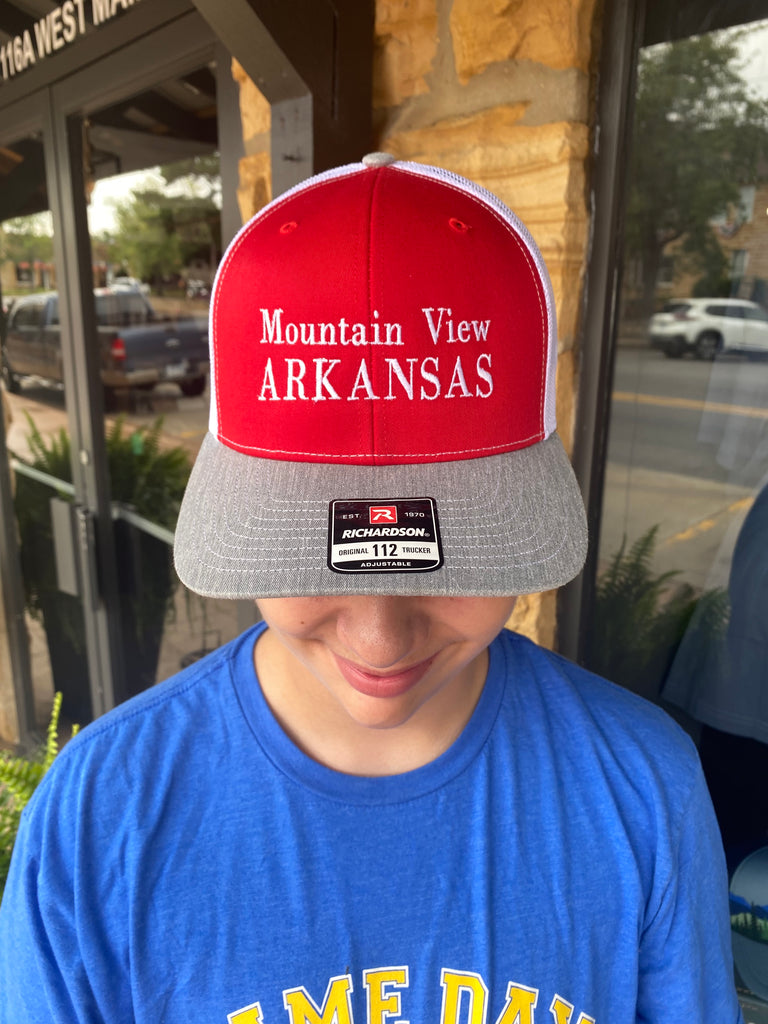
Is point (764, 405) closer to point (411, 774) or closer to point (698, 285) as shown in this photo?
point (698, 285)

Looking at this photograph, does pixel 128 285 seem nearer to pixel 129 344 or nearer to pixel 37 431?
pixel 129 344

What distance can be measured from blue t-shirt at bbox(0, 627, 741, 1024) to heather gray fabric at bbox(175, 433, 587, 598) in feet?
0.91

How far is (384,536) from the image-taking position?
765 millimetres

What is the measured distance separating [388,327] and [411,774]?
0.54 metres

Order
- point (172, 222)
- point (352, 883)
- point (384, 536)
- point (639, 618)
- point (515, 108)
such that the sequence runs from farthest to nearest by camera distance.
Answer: point (172, 222) → point (639, 618) → point (515, 108) → point (352, 883) → point (384, 536)

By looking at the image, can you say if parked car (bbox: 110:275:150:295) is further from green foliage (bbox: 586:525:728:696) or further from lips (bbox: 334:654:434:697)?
lips (bbox: 334:654:434:697)

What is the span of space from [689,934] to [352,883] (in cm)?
41

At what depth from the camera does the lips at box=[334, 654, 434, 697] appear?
86 cm

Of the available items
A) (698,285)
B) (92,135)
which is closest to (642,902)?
(698,285)

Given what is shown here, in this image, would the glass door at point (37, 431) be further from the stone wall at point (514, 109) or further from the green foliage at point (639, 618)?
the green foliage at point (639, 618)

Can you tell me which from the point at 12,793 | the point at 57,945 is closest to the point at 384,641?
the point at 57,945

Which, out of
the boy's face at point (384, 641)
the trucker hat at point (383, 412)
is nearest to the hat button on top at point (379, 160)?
the trucker hat at point (383, 412)

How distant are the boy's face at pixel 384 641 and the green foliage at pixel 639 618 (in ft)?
3.06

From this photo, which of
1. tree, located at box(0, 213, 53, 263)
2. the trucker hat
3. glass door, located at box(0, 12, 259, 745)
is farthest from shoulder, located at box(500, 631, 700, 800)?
tree, located at box(0, 213, 53, 263)
